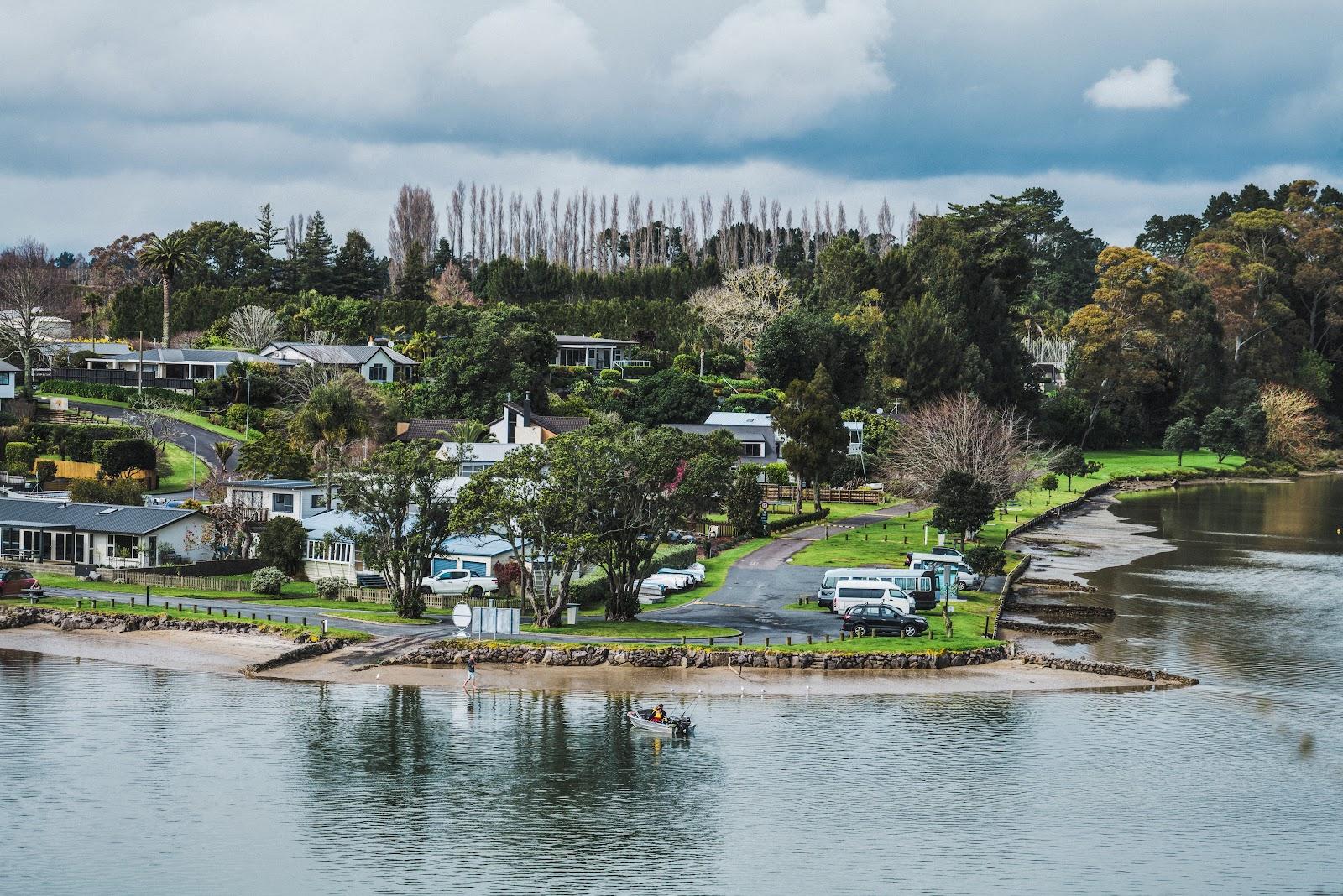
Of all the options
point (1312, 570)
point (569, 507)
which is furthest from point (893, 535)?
point (569, 507)

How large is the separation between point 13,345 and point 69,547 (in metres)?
58.2

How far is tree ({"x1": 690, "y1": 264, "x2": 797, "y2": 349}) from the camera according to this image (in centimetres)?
16962

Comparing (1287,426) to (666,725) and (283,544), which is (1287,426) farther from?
(666,725)

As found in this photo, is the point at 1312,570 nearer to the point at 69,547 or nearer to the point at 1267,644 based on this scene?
the point at 1267,644

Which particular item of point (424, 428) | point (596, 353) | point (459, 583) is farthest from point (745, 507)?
point (596, 353)

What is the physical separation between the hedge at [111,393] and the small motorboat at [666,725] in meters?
81.7

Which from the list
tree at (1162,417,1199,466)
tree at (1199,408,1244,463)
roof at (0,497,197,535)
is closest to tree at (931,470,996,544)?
roof at (0,497,197,535)

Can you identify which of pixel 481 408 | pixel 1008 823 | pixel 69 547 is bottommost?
pixel 1008 823

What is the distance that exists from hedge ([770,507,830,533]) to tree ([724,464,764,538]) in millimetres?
2365

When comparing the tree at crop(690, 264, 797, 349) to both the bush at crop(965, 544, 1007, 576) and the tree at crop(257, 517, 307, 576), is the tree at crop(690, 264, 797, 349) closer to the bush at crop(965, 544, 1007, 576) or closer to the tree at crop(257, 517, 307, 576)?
the bush at crop(965, 544, 1007, 576)

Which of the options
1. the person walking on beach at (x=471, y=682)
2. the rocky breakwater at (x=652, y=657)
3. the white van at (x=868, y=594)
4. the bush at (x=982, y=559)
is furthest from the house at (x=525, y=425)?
the person walking on beach at (x=471, y=682)

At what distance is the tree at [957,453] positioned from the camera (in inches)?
3836

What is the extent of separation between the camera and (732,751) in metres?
44.3

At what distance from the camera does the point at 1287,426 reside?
16375 centimetres
